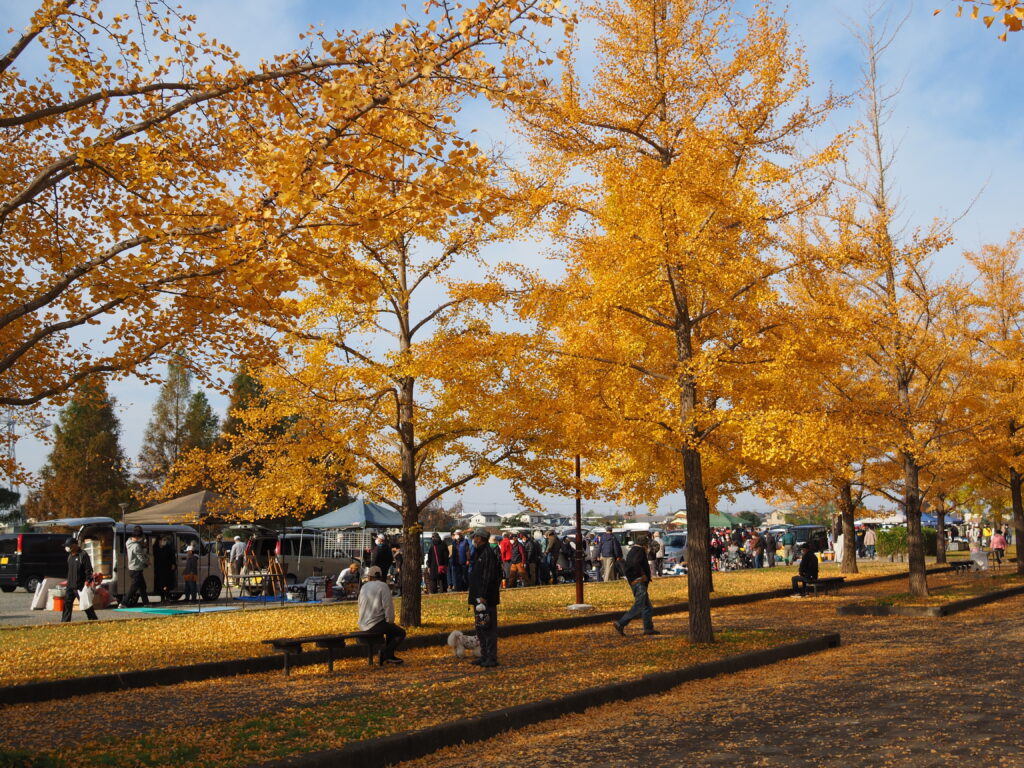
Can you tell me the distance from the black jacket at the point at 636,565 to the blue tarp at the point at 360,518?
16.5m

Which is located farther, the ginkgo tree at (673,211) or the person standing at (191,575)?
the person standing at (191,575)

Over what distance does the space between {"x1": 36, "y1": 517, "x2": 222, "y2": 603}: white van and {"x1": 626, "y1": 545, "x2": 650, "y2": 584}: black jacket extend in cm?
1434

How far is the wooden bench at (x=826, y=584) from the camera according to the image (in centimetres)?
2345

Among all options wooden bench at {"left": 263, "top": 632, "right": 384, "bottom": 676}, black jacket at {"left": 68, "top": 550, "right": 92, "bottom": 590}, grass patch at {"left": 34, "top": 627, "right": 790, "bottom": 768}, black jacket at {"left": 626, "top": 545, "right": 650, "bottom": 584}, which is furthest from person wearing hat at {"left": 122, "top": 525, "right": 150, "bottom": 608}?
black jacket at {"left": 626, "top": 545, "right": 650, "bottom": 584}

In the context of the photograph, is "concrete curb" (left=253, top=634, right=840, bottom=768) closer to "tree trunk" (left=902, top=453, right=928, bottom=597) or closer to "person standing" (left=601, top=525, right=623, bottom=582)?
"tree trunk" (left=902, top=453, right=928, bottom=597)

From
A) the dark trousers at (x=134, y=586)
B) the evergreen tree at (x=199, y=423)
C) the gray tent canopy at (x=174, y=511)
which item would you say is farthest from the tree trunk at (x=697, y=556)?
the evergreen tree at (x=199, y=423)

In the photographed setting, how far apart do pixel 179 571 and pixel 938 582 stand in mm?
21741

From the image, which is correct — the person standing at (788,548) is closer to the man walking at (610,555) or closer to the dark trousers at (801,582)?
the man walking at (610,555)

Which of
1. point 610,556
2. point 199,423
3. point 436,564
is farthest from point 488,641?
point 199,423

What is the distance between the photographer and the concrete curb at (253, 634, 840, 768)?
7.05 m

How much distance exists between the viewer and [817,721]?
859cm

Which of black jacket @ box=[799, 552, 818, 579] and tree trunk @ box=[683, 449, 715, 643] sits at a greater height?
tree trunk @ box=[683, 449, 715, 643]

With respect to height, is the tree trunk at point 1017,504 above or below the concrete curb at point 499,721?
above

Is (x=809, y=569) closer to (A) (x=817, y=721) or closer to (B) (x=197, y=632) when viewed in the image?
(B) (x=197, y=632)
